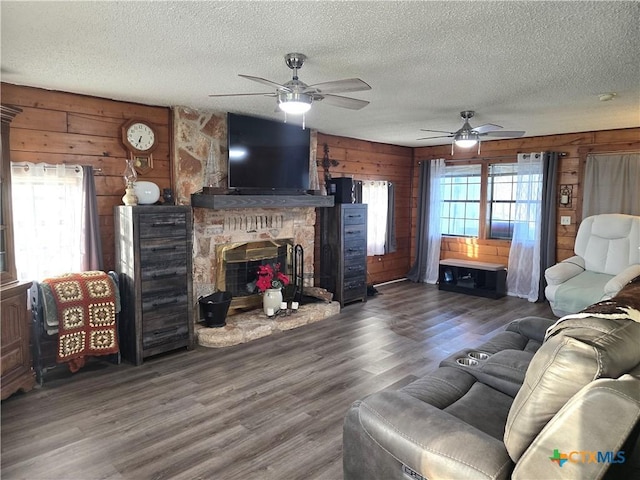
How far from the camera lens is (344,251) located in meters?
5.66

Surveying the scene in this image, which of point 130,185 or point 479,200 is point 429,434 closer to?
point 130,185

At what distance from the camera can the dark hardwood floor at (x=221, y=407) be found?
91.8 inches

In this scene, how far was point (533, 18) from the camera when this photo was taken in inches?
81.7

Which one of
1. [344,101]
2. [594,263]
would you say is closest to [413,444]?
[344,101]

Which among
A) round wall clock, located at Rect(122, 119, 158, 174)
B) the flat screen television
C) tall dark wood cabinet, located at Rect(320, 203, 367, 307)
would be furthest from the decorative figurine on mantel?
tall dark wood cabinet, located at Rect(320, 203, 367, 307)

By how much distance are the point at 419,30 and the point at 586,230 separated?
4.29 meters

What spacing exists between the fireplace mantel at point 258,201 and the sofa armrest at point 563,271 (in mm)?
2711

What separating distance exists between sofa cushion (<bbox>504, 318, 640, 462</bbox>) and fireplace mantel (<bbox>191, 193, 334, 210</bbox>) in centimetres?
342

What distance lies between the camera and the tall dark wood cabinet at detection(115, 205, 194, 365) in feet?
11.9

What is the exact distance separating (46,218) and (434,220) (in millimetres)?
5548

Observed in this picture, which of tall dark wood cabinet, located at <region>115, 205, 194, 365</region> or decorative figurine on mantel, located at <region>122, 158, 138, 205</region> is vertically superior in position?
decorative figurine on mantel, located at <region>122, 158, 138, 205</region>

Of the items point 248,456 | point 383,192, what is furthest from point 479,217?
point 248,456

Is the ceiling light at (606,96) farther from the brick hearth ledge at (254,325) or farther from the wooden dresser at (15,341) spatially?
the wooden dresser at (15,341)

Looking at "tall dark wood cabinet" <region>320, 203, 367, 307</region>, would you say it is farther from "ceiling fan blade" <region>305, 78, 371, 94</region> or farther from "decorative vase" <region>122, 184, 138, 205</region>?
"ceiling fan blade" <region>305, 78, 371, 94</region>
